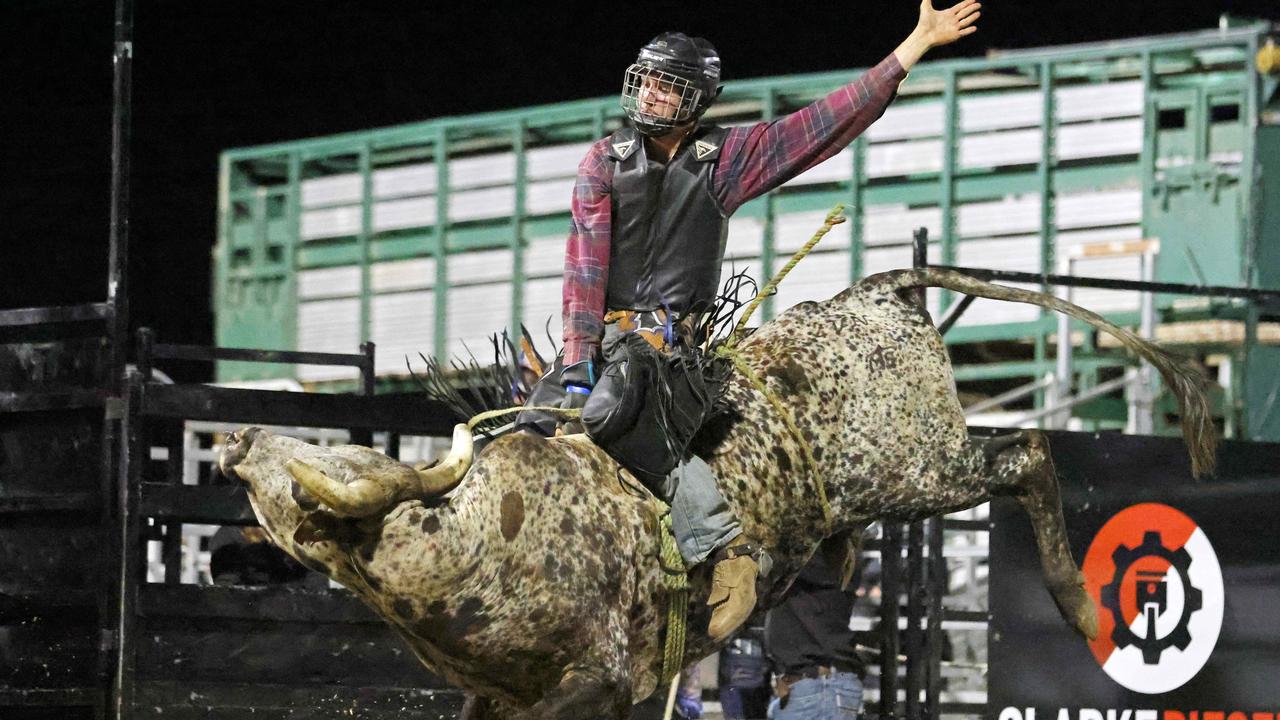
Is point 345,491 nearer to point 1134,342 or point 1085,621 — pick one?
point 1085,621

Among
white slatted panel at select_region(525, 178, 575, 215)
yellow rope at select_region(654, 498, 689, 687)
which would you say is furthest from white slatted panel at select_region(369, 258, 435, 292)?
yellow rope at select_region(654, 498, 689, 687)

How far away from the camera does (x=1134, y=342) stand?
20.7 ft

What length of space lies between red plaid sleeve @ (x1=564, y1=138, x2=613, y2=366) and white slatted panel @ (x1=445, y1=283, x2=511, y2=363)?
31.3ft

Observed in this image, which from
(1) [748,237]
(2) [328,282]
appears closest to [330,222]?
(2) [328,282]

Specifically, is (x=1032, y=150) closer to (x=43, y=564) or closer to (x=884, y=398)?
(x=884, y=398)

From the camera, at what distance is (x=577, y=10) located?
18422 millimetres

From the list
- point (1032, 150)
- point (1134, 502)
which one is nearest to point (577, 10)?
point (1032, 150)

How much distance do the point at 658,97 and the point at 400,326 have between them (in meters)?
10.8

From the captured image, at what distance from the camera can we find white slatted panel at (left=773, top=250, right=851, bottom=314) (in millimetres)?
13164

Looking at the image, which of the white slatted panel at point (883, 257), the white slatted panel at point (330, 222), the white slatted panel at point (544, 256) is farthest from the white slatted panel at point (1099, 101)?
the white slatted panel at point (330, 222)

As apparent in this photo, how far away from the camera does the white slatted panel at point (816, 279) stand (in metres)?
13.2

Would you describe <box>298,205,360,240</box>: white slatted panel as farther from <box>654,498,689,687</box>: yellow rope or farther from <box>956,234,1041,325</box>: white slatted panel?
<box>654,498,689,687</box>: yellow rope

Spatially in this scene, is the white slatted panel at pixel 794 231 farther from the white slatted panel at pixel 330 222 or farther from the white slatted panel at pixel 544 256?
the white slatted panel at pixel 330 222

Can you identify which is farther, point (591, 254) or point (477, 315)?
point (477, 315)
